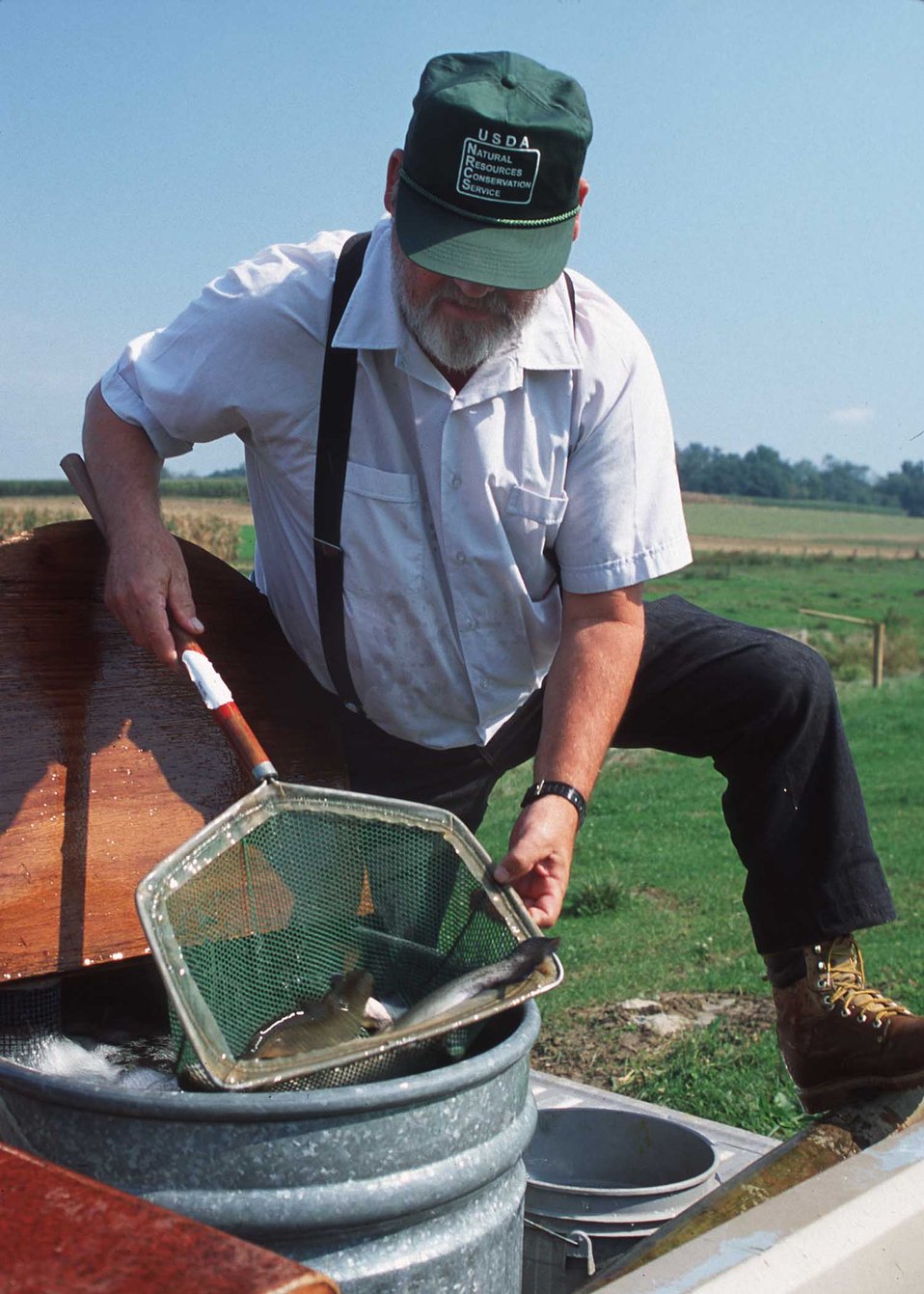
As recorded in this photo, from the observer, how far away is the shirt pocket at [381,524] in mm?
3014

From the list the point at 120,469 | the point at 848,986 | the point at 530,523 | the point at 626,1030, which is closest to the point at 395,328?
the point at 530,523

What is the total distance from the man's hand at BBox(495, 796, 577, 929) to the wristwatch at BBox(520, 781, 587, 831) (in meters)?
0.07

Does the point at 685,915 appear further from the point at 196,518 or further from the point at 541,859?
the point at 196,518

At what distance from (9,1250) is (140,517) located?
1.77 meters

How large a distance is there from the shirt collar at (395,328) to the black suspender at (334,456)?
26 millimetres

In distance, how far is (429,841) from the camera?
2.46m

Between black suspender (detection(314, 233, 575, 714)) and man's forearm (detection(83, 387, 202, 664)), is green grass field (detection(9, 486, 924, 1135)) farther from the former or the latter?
black suspender (detection(314, 233, 575, 714))

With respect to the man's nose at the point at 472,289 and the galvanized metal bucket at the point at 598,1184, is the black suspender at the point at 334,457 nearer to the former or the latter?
the man's nose at the point at 472,289

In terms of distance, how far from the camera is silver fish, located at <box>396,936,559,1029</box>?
2.15m

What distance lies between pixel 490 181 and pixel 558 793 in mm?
1198

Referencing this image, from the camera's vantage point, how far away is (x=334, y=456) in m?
3.00

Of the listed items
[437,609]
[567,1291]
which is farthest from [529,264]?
[567,1291]

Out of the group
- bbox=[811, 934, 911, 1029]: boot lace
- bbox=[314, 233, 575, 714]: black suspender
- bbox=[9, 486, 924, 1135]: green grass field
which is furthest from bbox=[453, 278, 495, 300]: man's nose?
bbox=[811, 934, 911, 1029]: boot lace

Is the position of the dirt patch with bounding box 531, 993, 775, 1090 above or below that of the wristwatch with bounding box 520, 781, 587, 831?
below
